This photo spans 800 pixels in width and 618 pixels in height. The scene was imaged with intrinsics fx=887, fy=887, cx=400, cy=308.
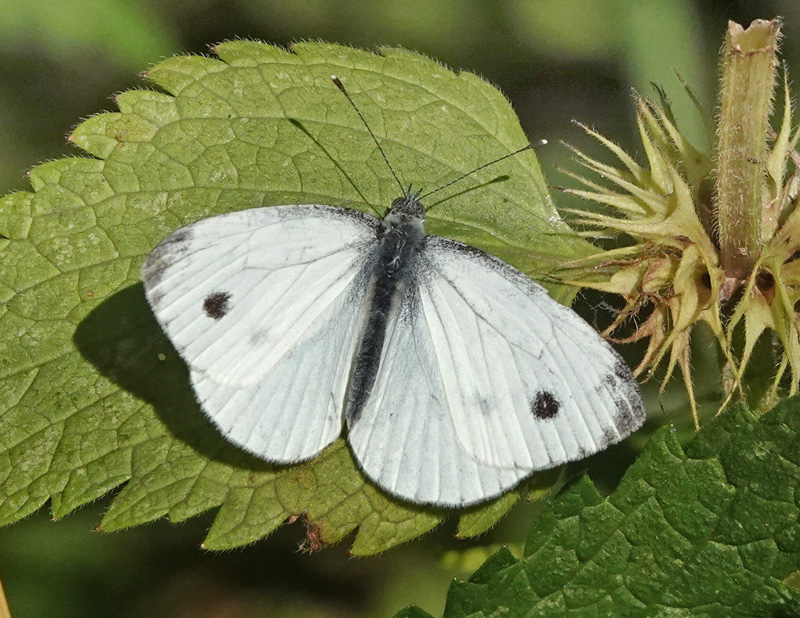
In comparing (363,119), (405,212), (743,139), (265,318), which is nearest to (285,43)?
(363,119)

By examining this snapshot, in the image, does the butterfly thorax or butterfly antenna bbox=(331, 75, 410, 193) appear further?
butterfly antenna bbox=(331, 75, 410, 193)

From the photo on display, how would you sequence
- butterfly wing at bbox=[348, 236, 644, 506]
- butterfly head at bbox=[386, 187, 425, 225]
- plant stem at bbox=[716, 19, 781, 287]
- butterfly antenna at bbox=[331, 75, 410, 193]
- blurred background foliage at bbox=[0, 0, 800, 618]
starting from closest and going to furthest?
plant stem at bbox=[716, 19, 781, 287], butterfly wing at bbox=[348, 236, 644, 506], butterfly head at bbox=[386, 187, 425, 225], butterfly antenna at bbox=[331, 75, 410, 193], blurred background foliage at bbox=[0, 0, 800, 618]

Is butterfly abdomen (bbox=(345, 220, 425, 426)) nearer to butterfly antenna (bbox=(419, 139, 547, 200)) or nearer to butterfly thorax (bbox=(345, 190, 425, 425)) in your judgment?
butterfly thorax (bbox=(345, 190, 425, 425))

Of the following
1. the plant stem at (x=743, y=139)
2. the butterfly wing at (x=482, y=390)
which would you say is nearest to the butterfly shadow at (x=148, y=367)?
the butterfly wing at (x=482, y=390)

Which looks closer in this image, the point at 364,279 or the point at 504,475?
the point at 504,475

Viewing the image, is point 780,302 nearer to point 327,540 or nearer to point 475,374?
point 475,374

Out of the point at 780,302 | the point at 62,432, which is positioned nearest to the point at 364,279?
the point at 62,432

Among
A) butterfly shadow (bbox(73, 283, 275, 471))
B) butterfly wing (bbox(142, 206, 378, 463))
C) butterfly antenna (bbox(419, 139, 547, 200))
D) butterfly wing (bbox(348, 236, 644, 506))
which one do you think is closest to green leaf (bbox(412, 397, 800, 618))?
butterfly wing (bbox(348, 236, 644, 506))

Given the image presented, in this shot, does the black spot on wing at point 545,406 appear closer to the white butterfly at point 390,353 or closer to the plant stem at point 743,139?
the white butterfly at point 390,353
